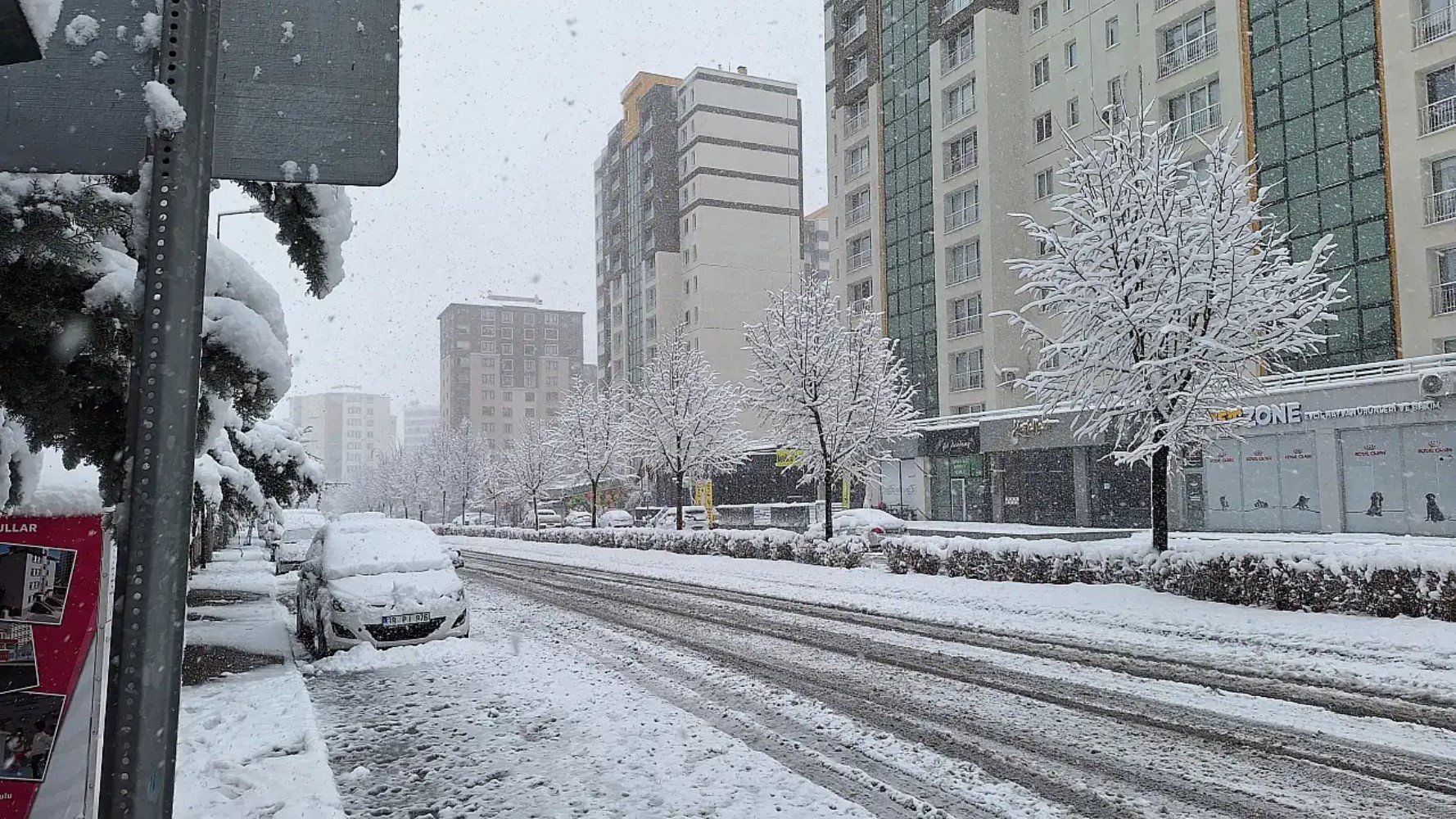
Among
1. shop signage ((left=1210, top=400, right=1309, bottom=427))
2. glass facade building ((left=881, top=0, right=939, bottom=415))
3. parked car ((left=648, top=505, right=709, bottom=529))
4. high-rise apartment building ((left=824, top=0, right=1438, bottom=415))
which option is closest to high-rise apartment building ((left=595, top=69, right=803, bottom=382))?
high-rise apartment building ((left=824, top=0, right=1438, bottom=415))

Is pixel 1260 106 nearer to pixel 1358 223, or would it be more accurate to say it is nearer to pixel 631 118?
pixel 1358 223

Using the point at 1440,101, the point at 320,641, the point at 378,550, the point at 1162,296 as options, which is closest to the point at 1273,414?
the point at 1440,101

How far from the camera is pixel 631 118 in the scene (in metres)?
88.5

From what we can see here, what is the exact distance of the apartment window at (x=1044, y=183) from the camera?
43.1 meters

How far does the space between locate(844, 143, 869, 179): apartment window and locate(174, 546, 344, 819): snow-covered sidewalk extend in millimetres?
46077

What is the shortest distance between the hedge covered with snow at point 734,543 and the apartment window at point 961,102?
81.6ft

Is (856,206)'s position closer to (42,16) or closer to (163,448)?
(42,16)

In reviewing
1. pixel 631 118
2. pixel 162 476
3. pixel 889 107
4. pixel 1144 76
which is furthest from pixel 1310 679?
pixel 631 118

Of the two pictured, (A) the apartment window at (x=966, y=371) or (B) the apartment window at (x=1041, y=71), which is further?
(A) the apartment window at (x=966, y=371)

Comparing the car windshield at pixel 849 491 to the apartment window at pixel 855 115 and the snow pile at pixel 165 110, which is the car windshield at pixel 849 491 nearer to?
the snow pile at pixel 165 110

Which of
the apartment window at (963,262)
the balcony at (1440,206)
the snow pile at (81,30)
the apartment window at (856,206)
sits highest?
the apartment window at (856,206)

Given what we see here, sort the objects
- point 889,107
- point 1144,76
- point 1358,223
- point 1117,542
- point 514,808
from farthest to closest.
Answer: point 889,107, point 1144,76, point 1358,223, point 1117,542, point 514,808

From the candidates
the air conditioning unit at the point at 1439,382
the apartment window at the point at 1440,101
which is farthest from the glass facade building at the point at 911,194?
the air conditioning unit at the point at 1439,382

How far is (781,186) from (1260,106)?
5113 centimetres
